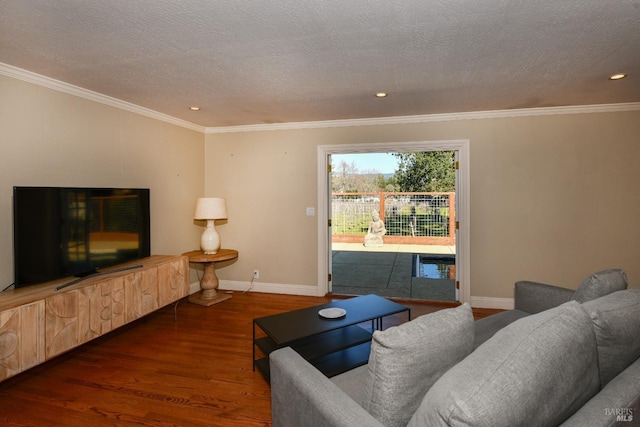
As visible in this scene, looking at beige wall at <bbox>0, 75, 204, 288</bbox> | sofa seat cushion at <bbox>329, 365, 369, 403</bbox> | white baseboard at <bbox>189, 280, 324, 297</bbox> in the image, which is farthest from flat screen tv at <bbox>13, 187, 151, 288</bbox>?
sofa seat cushion at <bbox>329, 365, 369, 403</bbox>

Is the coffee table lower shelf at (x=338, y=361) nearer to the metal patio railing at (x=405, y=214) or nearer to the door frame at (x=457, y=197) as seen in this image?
the door frame at (x=457, y=197)

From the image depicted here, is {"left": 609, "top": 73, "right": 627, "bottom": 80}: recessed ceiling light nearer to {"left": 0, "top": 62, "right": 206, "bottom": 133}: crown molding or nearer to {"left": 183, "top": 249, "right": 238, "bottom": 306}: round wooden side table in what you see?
{"left": 183, "top": 249, "right": 238, "bottom": 306}: round wooden side table

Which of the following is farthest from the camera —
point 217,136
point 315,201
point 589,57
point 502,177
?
point 217,136

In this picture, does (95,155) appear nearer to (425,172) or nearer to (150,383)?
(150,383)

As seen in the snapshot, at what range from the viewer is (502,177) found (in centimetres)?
383

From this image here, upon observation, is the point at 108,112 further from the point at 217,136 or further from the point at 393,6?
the point at 393,6

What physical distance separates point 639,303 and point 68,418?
2.99 metres

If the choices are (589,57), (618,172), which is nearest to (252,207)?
(589,57)

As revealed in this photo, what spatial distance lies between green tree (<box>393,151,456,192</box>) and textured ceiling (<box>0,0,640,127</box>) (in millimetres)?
3686

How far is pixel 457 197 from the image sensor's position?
4.02m

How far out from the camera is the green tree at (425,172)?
713 cm

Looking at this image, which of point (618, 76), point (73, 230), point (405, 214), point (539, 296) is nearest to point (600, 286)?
point (539, 296)

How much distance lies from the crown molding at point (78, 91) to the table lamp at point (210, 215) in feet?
3.46

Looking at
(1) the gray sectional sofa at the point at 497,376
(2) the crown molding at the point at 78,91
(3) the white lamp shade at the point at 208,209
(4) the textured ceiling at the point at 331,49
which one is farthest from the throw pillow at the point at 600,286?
(2) the crown molding at the point at 78,91
